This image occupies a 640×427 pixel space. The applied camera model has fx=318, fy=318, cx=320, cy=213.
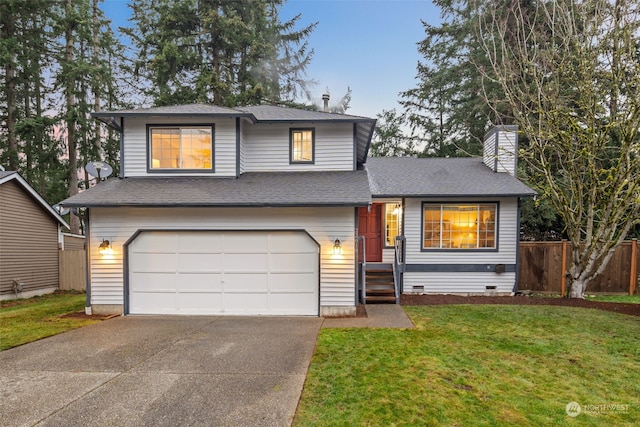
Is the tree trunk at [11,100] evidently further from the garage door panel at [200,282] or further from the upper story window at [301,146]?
the upper story window at [301,146]

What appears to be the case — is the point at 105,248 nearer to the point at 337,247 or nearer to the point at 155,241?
the point at 155,241

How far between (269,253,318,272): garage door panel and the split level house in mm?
25

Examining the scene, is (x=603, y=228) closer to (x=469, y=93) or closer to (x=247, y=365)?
(x=247, y=365)

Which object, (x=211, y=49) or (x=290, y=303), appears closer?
(x=290, y=303)

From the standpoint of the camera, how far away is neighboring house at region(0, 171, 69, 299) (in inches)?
423

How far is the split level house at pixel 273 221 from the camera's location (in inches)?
301

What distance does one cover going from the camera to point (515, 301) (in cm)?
920

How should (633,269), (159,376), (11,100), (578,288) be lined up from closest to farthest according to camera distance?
(159,376) < (578,288) < (633,269) < (11,100)

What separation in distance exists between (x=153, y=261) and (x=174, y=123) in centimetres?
377

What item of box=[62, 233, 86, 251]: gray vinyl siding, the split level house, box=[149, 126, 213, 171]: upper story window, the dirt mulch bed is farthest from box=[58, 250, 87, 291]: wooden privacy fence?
the dirt mulch bed

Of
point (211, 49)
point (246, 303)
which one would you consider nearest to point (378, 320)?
point (246, 303)

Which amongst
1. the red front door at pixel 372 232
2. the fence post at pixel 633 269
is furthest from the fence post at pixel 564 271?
the red front door at pixel 372 232

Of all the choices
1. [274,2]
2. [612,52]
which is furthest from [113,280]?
[274,2]

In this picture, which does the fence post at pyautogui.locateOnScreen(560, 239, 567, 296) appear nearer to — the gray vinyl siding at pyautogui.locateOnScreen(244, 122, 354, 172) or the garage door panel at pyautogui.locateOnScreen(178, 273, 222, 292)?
the gray vinyl siding at pyautogui.locateOnScreen(244, 122, 354, 172)
